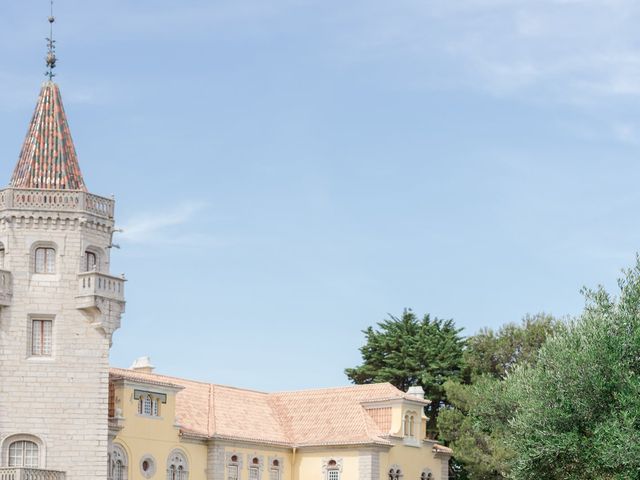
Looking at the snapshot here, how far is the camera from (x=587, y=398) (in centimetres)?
5169

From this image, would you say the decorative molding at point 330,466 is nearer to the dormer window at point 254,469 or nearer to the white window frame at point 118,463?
the dormer window at point 254,469

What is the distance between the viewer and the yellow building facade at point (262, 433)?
63406 mm

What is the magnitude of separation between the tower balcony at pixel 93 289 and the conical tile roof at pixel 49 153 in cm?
410

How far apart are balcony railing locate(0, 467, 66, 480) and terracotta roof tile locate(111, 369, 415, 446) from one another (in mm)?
11891

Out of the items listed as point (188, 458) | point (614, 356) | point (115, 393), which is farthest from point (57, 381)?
point (614, 356)

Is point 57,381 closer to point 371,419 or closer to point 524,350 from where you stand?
point 371,419

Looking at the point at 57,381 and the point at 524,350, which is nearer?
the point at 57,381

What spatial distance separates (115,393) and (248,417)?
39.4 ft

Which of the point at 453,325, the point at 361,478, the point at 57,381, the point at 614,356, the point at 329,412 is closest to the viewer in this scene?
the point at 614,356

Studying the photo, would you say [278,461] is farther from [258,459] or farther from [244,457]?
[244,457]

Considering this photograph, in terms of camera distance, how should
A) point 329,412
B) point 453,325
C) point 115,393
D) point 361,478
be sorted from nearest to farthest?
point 115,393 → point 361,478 → point 329,412 → point 453,325

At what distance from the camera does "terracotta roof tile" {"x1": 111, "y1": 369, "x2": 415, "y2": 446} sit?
228ft

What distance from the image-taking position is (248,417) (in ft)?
239

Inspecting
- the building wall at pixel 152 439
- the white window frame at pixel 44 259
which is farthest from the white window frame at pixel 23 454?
the white window frame at pixel 44 259
